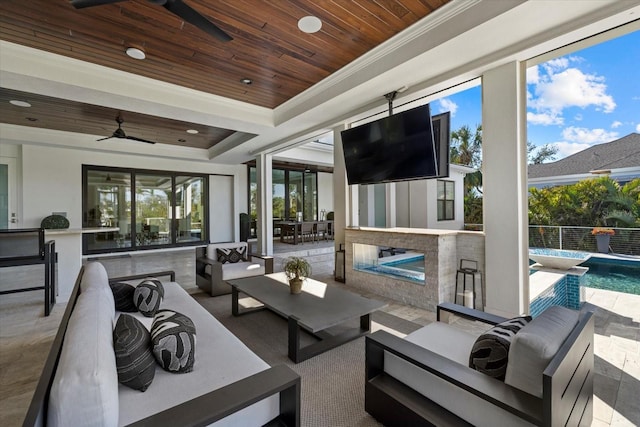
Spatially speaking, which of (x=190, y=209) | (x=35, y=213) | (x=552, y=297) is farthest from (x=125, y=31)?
(x=190, y=209)

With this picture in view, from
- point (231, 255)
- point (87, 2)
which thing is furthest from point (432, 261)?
point (87, 2)

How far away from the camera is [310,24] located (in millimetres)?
2814

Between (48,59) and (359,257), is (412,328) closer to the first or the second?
(359,257)

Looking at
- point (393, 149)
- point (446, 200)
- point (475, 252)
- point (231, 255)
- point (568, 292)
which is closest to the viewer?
point (475, 252)

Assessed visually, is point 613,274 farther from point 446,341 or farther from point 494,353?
point 494,353

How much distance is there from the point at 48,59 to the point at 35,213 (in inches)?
210

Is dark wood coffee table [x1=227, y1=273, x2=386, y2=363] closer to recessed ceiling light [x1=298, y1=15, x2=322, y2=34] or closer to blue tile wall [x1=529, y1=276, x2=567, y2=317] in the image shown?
blue tile wall [x1=529, y1=276, x2=567, y2=317]

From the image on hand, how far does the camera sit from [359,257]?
16.1 feet

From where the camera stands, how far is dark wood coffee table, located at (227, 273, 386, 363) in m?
2.52

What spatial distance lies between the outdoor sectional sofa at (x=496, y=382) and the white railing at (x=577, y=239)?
4.13 metres

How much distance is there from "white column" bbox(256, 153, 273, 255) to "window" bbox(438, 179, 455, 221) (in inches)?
211

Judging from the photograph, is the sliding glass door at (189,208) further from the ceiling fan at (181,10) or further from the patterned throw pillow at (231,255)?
the ceiling fan at (181,10)

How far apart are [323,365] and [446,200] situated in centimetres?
825

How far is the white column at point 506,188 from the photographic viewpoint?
10.2 ft
